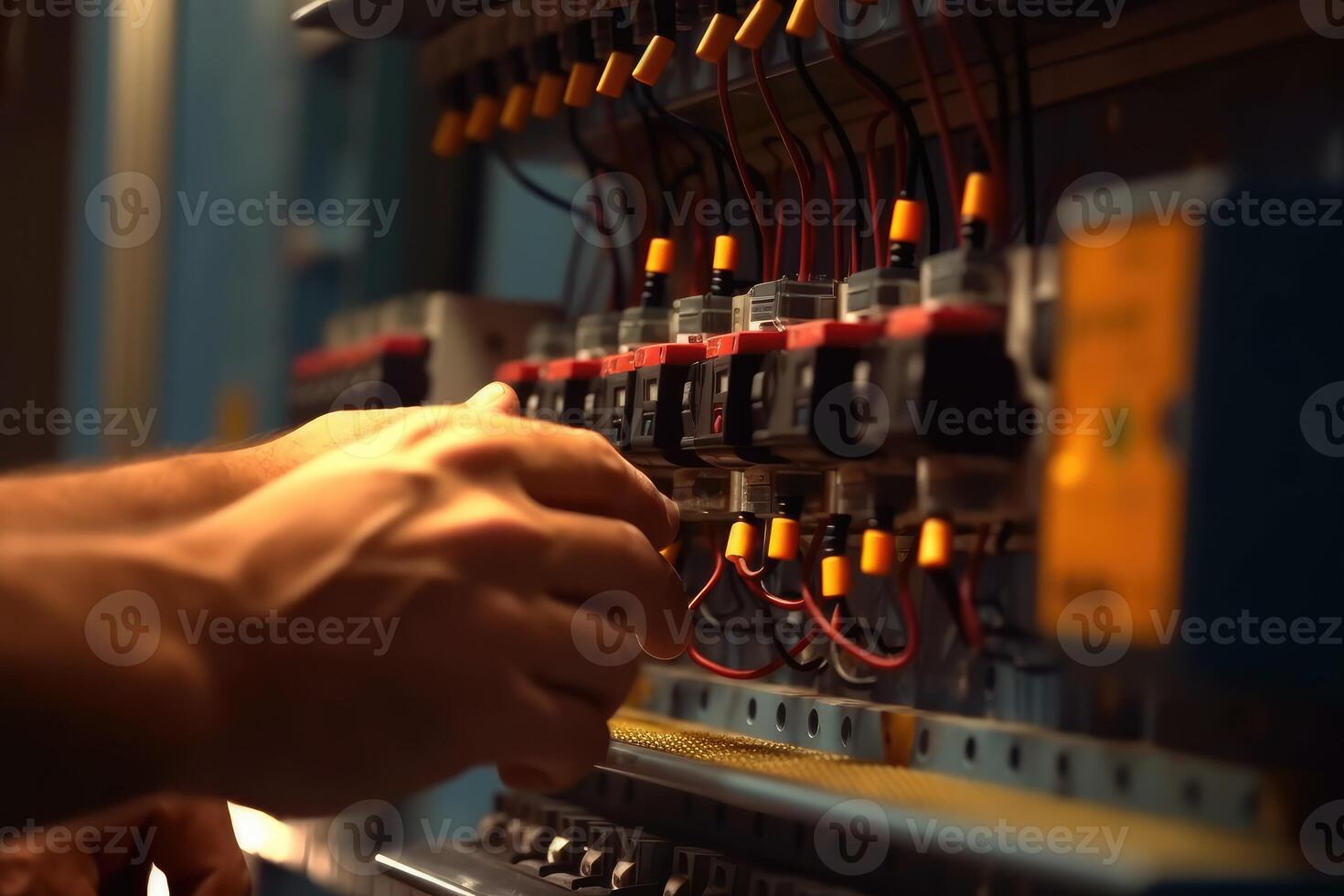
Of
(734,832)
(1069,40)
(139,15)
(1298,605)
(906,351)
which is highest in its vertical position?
(139,15)

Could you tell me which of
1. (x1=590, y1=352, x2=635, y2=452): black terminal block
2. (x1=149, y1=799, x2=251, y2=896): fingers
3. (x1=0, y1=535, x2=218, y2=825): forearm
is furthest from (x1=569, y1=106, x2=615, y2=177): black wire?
(x1=0, y1=535, x2=218, y2=825): forearm

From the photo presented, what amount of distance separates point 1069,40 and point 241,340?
1.93 m

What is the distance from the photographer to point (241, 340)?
2.65 meters

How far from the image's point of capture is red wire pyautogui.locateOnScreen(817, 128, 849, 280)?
131 cm

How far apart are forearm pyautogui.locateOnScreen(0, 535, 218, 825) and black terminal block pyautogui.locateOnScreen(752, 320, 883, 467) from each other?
0.51m

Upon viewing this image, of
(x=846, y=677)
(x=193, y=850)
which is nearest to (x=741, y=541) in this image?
(x=846, y=677)

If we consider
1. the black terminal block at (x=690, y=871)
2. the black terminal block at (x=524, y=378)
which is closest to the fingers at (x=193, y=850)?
the black terminal block at (x=690, y=871)

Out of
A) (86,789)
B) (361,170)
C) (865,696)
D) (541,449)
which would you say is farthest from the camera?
(361,170)

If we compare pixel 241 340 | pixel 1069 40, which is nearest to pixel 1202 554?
pixel 1069 40

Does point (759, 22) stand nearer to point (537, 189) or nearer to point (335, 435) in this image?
point (335, 435)

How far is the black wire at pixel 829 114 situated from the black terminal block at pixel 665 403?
21cm

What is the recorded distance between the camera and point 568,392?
4.65 feet

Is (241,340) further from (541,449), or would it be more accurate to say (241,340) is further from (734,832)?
(541,449)

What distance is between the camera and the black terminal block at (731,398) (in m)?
1.08
